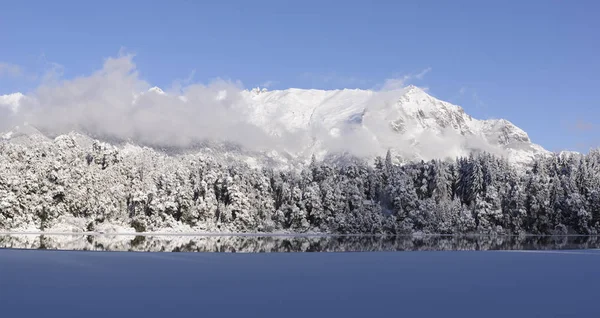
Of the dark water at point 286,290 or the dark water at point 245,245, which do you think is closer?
the dark water at point 286,290

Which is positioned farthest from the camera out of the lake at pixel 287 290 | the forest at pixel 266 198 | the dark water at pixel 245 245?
the forest at pixel 266 198

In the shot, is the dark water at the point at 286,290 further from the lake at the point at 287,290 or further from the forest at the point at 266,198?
the forest at the point at 266,198

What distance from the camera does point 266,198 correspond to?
13212 centimetres

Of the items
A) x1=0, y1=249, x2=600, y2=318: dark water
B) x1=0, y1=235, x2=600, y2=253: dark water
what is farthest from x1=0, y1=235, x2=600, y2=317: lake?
x1=0, y1=235, x2=600, y2=253: dark water

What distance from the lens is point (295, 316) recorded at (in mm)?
15367

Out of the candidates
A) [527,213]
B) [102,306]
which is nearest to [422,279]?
[102,306]

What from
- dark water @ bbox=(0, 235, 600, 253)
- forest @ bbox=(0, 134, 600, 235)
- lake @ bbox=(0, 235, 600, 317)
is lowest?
dark water @ bbox=(0, 235, 600, 253)

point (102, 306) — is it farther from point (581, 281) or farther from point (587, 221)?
point (587, 221)

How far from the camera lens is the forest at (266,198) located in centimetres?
11862

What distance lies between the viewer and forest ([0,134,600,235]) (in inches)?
4670

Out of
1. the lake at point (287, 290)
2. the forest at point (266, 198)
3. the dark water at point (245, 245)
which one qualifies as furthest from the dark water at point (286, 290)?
the forest at point (266, 198)

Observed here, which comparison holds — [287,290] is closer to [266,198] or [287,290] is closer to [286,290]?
[286,290]

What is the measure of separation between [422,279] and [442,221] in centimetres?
10587

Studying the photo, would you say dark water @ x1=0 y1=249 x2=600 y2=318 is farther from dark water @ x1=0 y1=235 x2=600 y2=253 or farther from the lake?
dark water @ x1=0 y1=235 x2=600 y2=253
